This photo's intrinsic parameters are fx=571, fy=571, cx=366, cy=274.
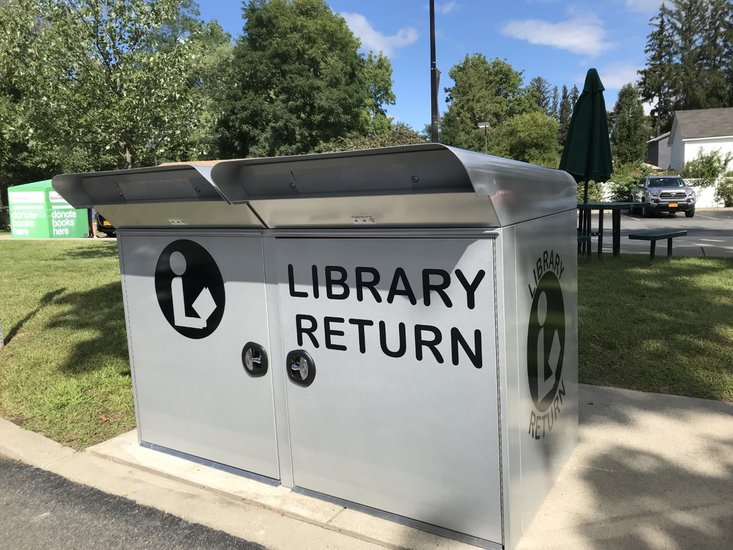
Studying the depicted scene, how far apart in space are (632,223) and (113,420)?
20391mm

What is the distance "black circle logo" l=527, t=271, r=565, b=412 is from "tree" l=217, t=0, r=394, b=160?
99.6ft

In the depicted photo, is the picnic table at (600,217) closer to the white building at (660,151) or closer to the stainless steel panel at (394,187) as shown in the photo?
the stainless steel panel at (394,187)

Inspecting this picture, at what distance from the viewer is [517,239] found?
7.27 ft

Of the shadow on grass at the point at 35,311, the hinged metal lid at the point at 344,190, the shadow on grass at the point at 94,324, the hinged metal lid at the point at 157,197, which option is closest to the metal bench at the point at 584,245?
the hinged metal lid at the point at 344,190

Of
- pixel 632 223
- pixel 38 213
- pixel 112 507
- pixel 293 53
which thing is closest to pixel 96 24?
pixel 38 213

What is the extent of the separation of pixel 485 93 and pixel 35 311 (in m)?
65.6

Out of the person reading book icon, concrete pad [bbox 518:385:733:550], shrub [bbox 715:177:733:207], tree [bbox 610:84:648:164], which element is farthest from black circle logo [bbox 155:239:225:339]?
tree [bbox 610:84:648:164]

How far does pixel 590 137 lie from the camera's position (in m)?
9.29

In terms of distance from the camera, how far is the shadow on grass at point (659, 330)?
4195 mm

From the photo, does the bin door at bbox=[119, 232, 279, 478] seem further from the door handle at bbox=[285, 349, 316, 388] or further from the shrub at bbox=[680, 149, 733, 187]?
the shrub at bbox=[680, 149, 733, 187]

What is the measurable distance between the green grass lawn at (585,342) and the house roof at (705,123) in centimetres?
3126

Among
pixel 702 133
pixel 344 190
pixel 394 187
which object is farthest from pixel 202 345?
pixel 702 133

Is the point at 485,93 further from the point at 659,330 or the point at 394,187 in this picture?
→ the point at 394,187

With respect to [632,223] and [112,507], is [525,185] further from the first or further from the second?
[632,223]
